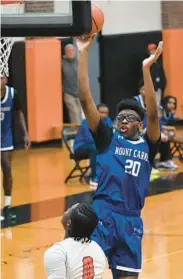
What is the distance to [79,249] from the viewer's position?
4848mm

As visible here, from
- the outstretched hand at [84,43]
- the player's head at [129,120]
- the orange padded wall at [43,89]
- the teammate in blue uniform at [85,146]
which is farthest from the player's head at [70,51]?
the outstretched hand at [84,43]

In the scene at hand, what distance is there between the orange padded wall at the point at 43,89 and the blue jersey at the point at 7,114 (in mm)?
6346

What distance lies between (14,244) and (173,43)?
478 inches

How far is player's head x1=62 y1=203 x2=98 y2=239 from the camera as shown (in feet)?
15.9

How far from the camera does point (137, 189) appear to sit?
5.90 metres

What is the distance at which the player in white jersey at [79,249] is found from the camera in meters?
4.77

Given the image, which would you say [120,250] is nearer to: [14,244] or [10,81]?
[14,244]

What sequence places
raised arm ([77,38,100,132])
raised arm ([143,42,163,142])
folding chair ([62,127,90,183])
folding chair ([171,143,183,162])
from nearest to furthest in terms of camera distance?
raised arm ([77,38,100,132]) < raised arm ([143,42,163,142]) < folding chair ([62,127,90,183]) < folding chair ([171,143,183,162])

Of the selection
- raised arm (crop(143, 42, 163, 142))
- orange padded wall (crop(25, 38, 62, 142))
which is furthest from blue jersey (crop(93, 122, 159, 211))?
orange padded wall (crop(25, 38, 62, 142))

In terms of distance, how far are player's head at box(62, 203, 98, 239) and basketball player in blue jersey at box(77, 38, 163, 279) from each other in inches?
38.4

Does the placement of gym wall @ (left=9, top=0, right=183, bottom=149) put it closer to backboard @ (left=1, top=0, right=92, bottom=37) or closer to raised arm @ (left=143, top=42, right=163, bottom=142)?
raised arm @ (left=143, top=42, right=163, bottom=142)

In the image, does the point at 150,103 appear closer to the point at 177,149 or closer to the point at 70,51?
the point at 177,149

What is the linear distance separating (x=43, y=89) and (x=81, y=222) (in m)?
12.8

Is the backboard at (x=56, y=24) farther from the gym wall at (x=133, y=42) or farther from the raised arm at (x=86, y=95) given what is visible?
the gym wall at (x=133, y=42)
